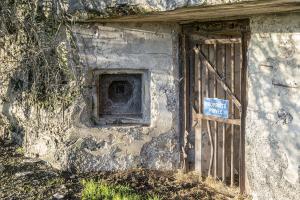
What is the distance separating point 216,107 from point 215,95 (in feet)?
0.47

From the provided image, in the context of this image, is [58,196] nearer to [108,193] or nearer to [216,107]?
[108,193]

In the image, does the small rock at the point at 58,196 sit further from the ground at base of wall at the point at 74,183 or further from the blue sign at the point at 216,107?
the blue sign at the point at 216,107

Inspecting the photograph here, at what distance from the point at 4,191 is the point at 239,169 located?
2460mm

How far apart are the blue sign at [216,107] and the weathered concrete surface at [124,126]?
43 cm

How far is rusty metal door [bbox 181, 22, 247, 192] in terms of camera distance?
4777mm

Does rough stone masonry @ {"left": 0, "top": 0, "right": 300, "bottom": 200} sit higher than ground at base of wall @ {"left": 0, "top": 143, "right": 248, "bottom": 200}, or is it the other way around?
rough stone masonry @ {"left": 0, "top": 0, "right": 300, "bottom": 200}

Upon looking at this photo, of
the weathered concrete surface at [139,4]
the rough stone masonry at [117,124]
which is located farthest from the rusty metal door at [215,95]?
the weathered concrete surface at [139,4]

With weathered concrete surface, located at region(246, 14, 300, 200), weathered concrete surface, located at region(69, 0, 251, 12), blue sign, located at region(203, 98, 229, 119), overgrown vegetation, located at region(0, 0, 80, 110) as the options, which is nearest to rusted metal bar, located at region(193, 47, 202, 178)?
blue sign, located at region(203, 98, 229, 119)

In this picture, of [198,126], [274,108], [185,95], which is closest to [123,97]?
[185,95]

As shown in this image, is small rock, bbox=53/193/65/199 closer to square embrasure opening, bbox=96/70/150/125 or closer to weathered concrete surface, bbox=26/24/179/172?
weathered concrete surface, bbox=26/24/179/172

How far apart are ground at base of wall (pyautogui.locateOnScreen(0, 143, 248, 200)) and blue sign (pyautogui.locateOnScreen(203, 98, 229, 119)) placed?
32.4 inches

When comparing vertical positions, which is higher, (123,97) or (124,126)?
(123,97)

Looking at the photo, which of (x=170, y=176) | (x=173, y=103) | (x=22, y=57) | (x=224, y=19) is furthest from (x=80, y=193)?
(x=224, y=19)

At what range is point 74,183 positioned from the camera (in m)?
5.04
